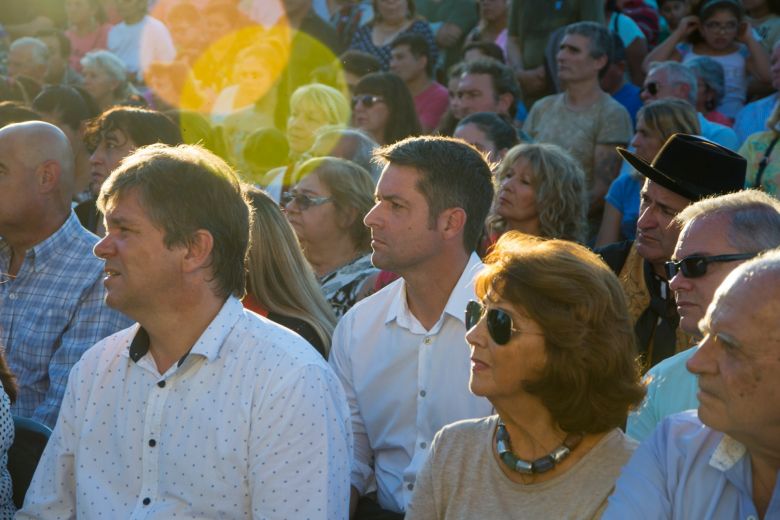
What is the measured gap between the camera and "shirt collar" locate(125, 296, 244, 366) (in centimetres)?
340

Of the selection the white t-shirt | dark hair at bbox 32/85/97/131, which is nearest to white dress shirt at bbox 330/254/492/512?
dark hair at bbox 32/85/97/131

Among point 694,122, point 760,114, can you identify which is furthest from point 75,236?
point 760,114

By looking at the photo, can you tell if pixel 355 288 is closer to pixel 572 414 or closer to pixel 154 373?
pixel 154 373

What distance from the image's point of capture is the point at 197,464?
3.33m

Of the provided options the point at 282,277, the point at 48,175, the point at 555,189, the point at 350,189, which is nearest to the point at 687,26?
the point at 555,189

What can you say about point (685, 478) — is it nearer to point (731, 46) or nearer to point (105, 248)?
point (105, 248)

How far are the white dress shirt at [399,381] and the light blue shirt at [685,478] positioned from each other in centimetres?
129

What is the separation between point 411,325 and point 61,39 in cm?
896

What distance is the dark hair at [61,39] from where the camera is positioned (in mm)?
12023

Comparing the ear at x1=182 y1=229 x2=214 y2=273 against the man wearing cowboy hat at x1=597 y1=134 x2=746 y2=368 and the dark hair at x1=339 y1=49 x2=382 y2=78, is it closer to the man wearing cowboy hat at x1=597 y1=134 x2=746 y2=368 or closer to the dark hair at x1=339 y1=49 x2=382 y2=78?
the man wearing cowboy hat at x1=597 y1=134 x2=746 y2=368

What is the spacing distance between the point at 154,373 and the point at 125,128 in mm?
3159

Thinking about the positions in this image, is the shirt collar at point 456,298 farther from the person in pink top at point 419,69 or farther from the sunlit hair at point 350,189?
the person in pink top at point 419,69

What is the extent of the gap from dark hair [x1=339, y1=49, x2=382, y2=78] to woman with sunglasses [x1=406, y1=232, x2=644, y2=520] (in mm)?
6675

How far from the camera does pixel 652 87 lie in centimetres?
786
